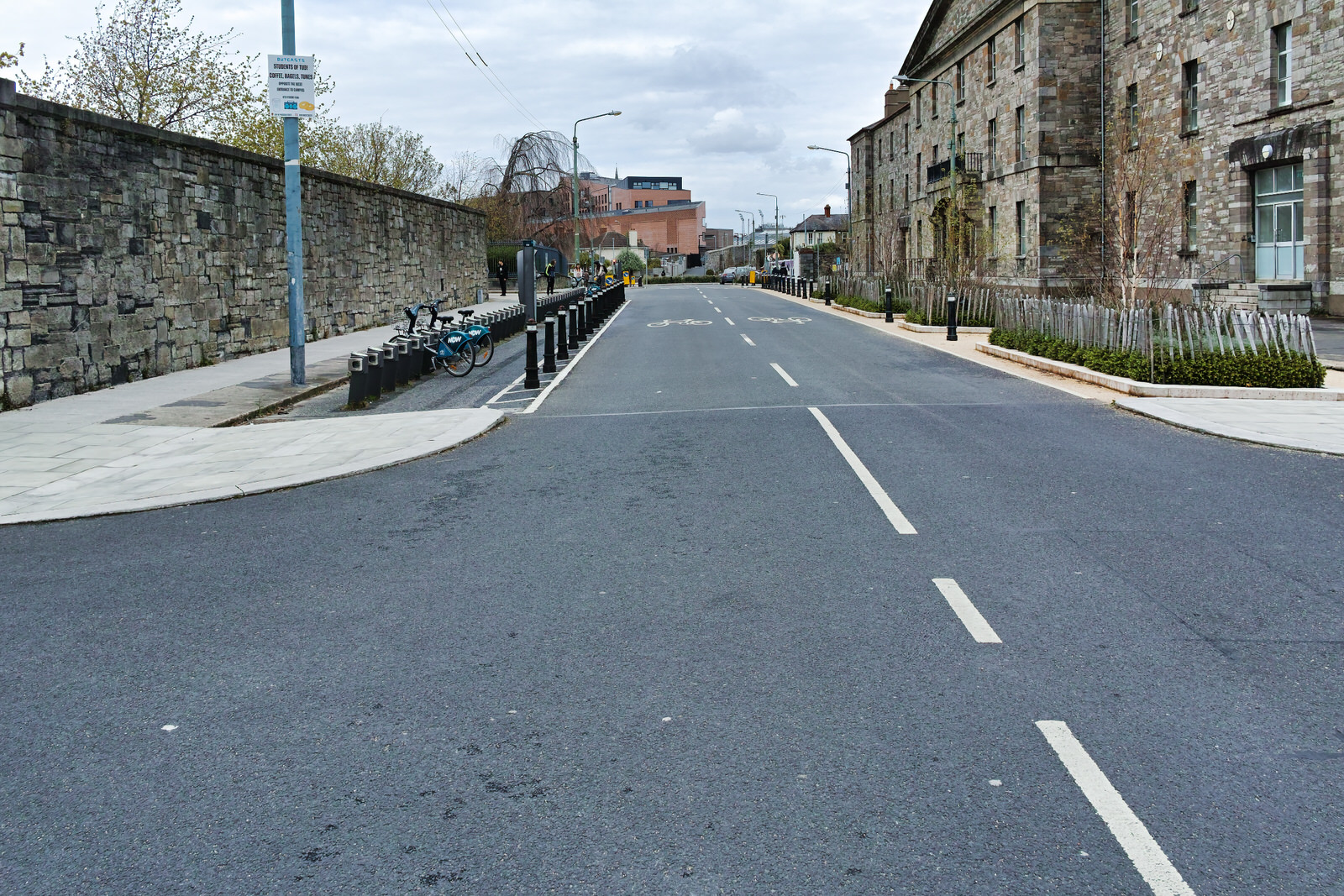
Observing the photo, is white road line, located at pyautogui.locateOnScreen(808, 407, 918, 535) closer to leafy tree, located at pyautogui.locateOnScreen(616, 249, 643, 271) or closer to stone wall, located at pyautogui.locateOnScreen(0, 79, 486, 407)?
stone wall, located at pyautogui.locateOnScreen(0, 79, 486, 407)

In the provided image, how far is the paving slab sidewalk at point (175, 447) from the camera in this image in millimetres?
9281

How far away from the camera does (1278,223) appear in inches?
1158

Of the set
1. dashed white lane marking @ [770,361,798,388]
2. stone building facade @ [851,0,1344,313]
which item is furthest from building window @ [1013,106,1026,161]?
dashed white lane marking @ [770,361,798,388]

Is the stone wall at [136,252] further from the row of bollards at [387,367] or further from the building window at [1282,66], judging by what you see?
the building window at [1282,66]

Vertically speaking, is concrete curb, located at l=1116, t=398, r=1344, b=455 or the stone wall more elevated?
the stone wall

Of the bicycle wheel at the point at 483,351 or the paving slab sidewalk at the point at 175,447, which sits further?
the bicycle wheel at the point at 483,351

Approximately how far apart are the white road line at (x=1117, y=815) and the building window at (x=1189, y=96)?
3348 cm

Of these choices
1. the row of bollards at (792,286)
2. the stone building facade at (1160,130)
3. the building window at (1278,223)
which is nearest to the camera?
the stone building facade at (1160,130)

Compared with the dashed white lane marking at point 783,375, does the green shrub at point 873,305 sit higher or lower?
higher

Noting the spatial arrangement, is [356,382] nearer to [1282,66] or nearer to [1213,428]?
[1213,428]

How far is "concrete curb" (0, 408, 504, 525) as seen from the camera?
28.1ft

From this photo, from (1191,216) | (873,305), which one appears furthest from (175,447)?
(1191,216)

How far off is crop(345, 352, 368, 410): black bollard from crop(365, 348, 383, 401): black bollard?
105mm

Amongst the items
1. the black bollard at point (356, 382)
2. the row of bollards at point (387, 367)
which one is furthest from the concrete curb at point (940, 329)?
the black bollard at point (356, 382)
